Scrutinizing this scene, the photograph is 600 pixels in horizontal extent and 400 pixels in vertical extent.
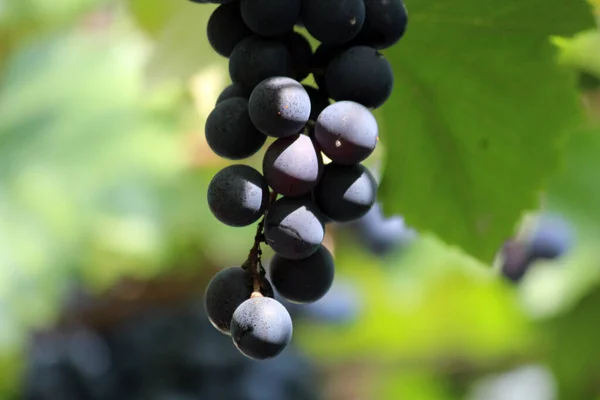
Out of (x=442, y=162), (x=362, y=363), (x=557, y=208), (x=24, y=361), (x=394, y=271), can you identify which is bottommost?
(x=362, y=363)

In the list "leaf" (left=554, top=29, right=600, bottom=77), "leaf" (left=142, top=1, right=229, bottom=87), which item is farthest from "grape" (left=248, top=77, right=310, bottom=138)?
"leaf" (left=554, top=29, right=600, bottom=77)

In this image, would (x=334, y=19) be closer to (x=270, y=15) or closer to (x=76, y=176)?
(x=270, y=15)

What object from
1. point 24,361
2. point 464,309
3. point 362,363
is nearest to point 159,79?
point 24,361

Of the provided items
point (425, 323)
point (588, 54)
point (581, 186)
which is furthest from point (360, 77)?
point (425, 323)

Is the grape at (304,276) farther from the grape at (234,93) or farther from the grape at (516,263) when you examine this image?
the grape at (516,263)

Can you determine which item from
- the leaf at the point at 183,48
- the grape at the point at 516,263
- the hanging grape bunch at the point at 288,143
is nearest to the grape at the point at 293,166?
the hanging grape bunch at the point at 288,143

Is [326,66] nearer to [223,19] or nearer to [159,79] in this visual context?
[223,19]
